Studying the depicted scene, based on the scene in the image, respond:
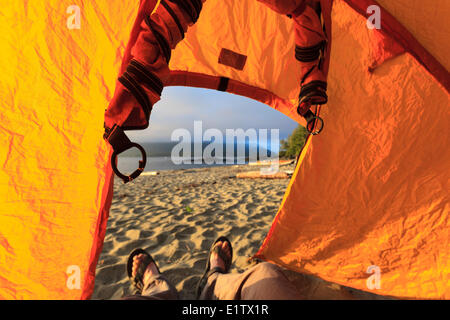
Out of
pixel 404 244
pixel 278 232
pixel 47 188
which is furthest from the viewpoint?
pixel 278 232

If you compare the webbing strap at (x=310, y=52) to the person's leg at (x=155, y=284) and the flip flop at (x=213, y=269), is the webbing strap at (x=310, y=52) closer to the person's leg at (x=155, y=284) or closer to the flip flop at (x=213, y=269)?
the flip flop at (x=213, y=269)

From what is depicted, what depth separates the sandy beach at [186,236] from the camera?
1.42m

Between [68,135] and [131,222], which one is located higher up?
[68,135]

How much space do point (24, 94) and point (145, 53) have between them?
79 centimetres

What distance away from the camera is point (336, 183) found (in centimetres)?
142

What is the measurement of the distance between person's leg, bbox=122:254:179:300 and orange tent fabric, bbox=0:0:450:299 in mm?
346

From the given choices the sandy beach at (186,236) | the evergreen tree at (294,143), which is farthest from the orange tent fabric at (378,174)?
the evergreen tree at (294,143)

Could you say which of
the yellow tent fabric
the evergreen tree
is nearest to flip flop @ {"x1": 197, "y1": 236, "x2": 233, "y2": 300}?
the yellow tent fabric

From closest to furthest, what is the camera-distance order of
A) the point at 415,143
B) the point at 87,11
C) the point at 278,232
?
the point at 87,11, the point at 415,143, the point at 278,232

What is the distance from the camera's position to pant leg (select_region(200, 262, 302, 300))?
81 cm

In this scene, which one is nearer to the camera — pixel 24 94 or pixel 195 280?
pixel 24 94

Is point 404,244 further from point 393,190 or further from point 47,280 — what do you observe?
point 47,280
